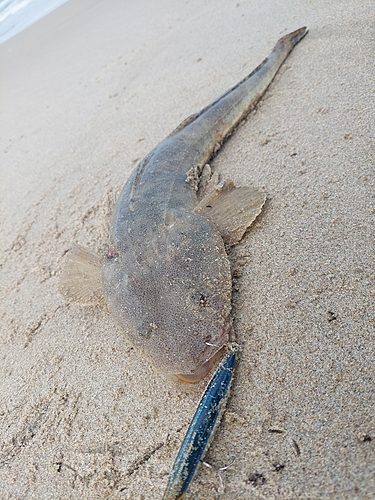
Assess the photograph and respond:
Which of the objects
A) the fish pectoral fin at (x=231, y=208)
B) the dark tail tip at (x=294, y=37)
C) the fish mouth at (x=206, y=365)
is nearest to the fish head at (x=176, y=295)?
the fish mouth at (x=206, y=365)

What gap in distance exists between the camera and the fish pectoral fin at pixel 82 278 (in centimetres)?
267

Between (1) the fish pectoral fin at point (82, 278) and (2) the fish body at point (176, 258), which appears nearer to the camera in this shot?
(2) the fish body at point (176, 258)

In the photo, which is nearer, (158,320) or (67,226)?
(158,320)

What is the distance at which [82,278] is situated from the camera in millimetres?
2777

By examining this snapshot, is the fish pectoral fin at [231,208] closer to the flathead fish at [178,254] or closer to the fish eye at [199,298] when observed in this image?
the flathead fish at [178,254]

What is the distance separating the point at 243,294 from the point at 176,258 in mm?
424

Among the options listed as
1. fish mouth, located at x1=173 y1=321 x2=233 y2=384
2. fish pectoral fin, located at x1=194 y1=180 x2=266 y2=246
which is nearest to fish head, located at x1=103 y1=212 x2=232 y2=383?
fish mouth, located at x1=173 y1=321 x2=233 y2=384

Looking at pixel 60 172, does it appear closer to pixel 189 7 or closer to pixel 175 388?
pixel 175 388

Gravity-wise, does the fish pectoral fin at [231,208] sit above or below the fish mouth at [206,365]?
above

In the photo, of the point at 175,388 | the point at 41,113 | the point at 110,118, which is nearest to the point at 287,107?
the point at 110,118

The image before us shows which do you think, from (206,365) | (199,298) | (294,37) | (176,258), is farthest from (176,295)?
(294,37)

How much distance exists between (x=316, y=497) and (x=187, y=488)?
472 millimetres

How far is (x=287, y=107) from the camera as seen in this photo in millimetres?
3605

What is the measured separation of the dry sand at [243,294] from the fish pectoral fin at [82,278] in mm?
130
